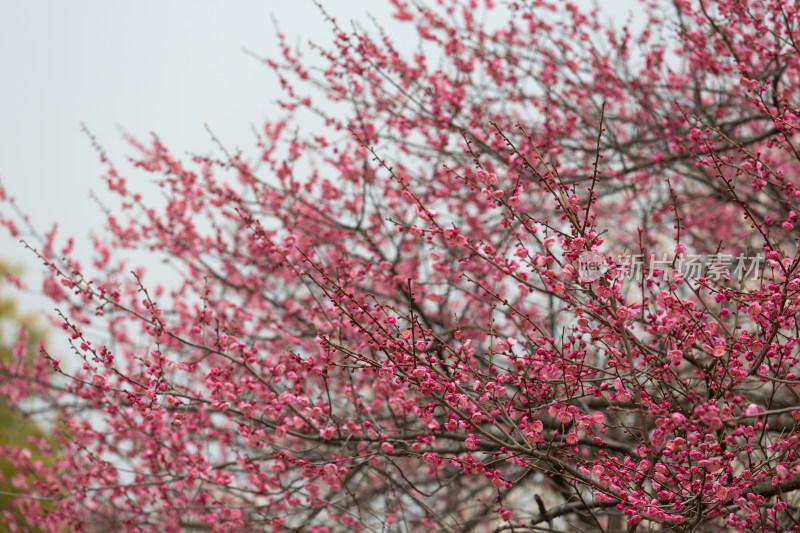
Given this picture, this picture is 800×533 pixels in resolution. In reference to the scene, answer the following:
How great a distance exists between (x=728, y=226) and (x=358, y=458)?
453cm

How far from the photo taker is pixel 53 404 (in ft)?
14.3

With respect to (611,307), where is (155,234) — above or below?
above

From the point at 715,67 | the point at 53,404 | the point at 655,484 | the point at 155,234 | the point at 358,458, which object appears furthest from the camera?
the point at 155,234

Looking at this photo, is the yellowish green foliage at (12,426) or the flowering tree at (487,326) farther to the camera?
the yellowish green foliage at (12,426)

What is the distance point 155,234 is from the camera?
485 centimetres

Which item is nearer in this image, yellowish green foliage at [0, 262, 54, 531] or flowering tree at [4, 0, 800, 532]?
flowering tree at [4, 0, 800, 532]

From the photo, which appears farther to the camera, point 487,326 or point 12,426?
point 12,426

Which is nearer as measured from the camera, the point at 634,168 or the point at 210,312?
the point at 210,312

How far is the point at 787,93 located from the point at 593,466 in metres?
2.31

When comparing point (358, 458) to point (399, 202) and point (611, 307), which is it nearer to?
point (611, 307)

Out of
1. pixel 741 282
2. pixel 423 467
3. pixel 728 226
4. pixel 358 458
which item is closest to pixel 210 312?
pixel 358 458

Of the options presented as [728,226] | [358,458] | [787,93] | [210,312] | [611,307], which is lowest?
[358,458]

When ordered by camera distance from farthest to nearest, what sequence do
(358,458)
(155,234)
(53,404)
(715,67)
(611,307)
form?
(155,234) → (53,404) → (715,67) → (358,458) → (611,307)

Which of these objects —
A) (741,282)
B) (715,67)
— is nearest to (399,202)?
(715,67)
